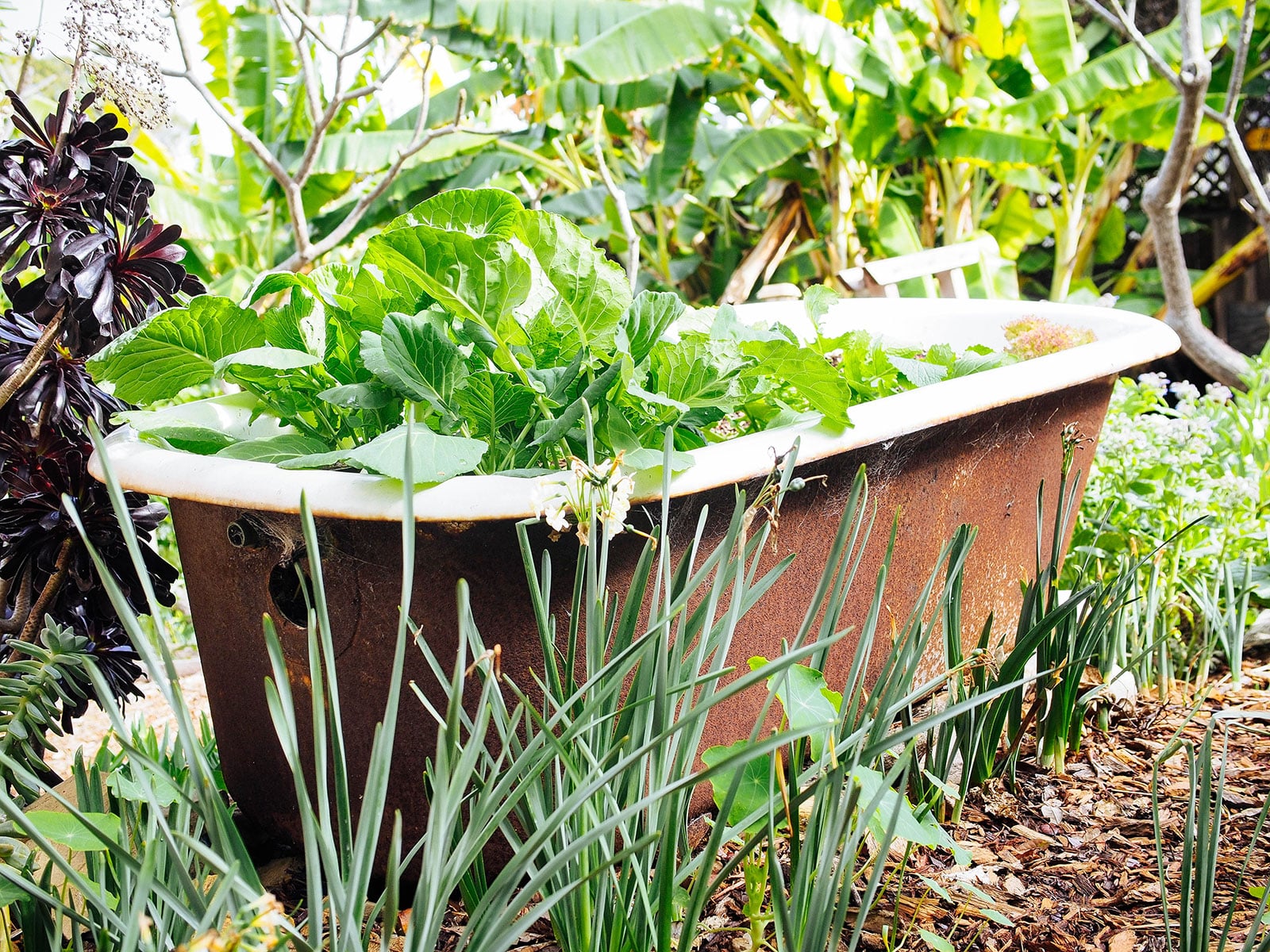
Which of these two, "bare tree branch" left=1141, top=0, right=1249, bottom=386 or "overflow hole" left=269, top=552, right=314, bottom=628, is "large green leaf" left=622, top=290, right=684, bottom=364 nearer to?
"overflow hole" left=269, top=552, right=314, bottom=628

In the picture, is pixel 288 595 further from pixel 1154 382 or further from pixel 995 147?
pixel 995 147

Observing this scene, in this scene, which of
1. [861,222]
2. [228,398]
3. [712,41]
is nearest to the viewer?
[228,398]

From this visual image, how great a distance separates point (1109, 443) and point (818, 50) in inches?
94.2

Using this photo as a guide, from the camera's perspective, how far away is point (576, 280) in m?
1.14

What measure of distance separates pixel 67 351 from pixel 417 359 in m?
0.61

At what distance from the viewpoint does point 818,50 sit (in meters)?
3.85

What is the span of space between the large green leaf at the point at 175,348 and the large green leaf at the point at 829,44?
319 centimetres

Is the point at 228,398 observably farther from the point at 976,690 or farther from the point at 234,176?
the point at 234,176

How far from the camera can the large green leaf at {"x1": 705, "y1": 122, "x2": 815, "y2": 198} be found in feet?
13.7

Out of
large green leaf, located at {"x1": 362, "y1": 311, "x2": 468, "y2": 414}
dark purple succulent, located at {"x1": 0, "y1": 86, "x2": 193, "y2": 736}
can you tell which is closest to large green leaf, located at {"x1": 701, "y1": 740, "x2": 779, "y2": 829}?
large green leaf, located at {"x1": 362, "y1": 311, "x2": 468, "y2": 414}

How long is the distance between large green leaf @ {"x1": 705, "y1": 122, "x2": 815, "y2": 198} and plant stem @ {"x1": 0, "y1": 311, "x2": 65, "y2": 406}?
3.26 metres

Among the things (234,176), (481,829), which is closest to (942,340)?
(481,829)

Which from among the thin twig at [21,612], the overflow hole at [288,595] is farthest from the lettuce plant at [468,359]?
the thin twig at [21,612]

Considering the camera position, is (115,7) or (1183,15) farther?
(1183,15)
